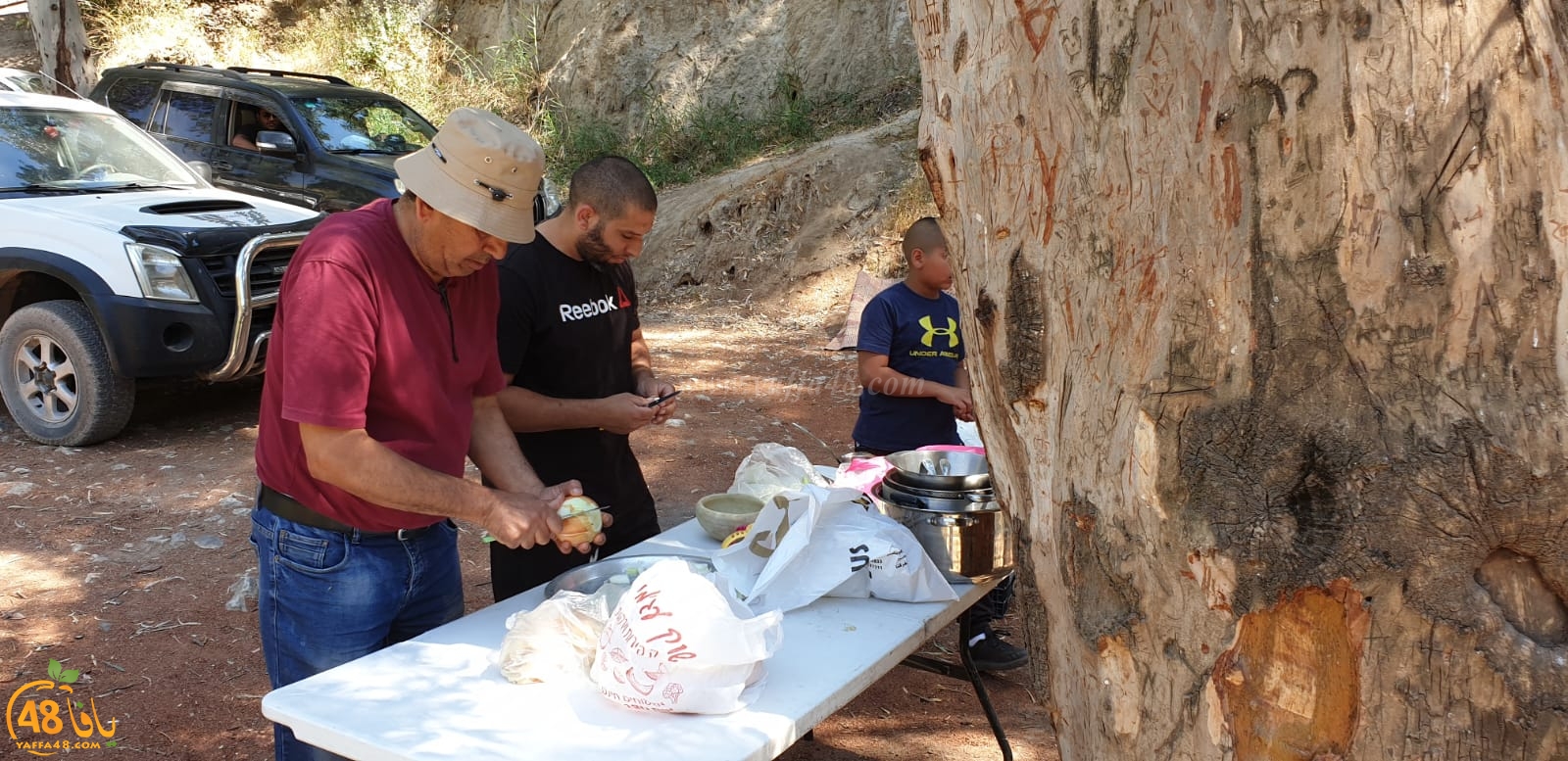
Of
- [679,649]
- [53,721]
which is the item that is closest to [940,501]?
[679,649]

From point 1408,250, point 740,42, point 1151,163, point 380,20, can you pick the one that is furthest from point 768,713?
point 380,20

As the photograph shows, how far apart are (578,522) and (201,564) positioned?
3521 millimetres

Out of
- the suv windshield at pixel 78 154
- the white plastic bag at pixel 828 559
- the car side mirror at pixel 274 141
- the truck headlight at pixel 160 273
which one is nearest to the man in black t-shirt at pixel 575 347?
the white plastic bag at pixel 828 559

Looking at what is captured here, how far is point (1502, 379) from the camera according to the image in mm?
1567

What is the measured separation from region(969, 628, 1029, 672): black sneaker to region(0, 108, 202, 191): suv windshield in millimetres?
6056

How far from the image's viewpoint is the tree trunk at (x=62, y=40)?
13.3m

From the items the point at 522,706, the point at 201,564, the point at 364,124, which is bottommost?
the point at 201,564

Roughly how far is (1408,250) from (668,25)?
53.9 ft

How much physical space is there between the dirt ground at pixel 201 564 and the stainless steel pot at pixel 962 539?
84 cm

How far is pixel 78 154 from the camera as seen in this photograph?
24.8ft

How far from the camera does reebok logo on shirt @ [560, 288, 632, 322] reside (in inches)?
136

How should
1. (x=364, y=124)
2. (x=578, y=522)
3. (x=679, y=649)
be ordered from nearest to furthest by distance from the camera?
(x=679, y=649) < (x=578, y=522) < (x=364, y=124)

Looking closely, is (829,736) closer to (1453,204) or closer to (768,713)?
(768,713)

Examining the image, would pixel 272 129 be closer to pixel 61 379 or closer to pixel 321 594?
pixel 61 379
